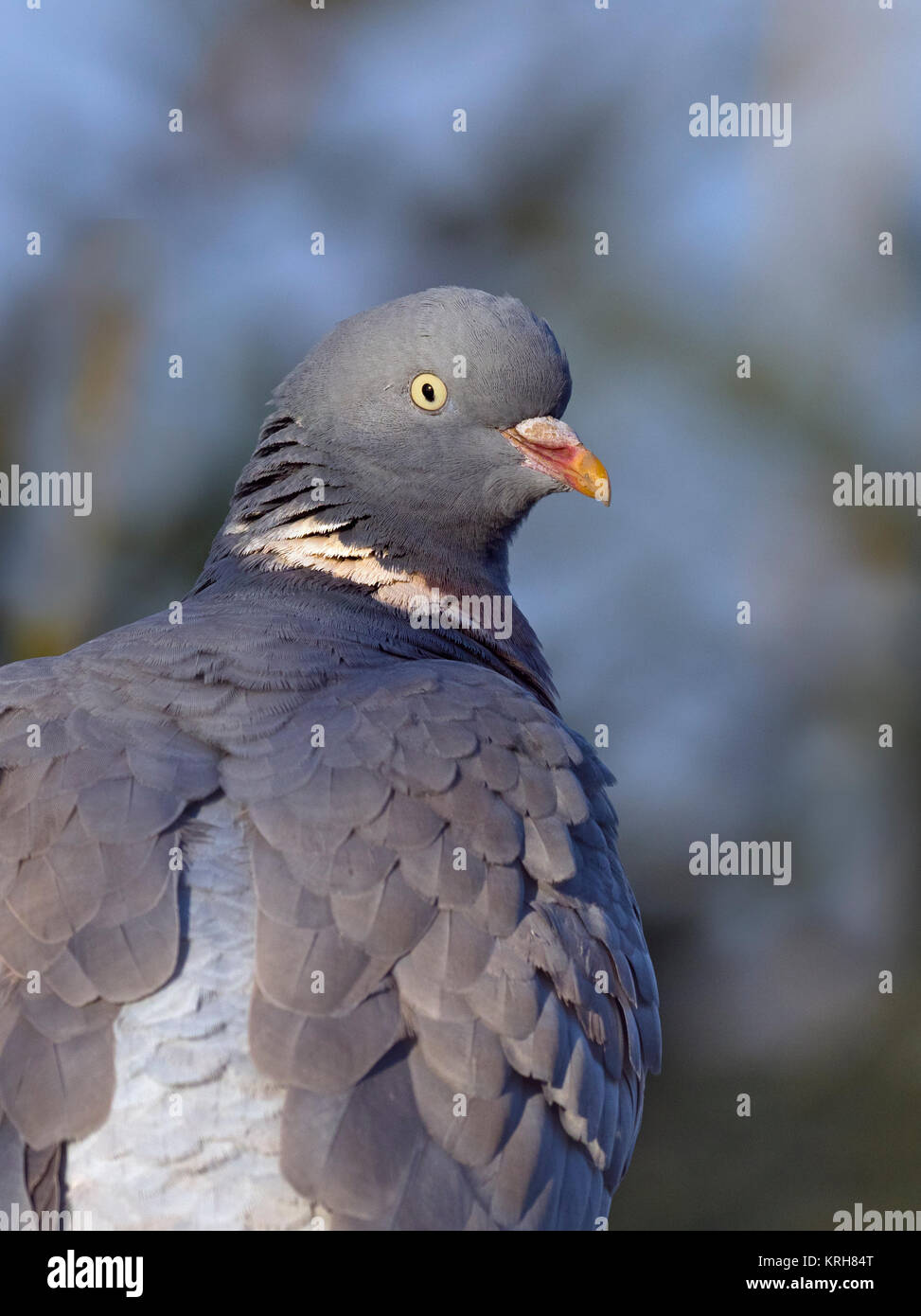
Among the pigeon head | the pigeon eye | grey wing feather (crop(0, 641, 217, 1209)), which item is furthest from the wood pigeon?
the pigeon eye

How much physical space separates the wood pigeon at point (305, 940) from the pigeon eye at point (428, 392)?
0.81 metres

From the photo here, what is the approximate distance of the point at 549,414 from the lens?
510cm

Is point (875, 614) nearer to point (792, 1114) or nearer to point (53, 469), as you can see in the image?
point (792, 1114)

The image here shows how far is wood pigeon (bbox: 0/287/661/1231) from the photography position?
3074 mm

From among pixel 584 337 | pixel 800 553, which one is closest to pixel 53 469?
Result: pixel 584 337

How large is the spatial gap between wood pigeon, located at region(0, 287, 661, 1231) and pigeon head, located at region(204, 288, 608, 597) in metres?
0.42

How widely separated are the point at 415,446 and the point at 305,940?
208cm

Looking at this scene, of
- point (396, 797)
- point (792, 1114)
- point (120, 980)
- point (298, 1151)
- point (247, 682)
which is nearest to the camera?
point (298, 1151)

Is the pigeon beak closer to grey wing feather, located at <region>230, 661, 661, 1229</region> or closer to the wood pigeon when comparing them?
the wood pigeon

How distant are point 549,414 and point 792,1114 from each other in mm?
5106
